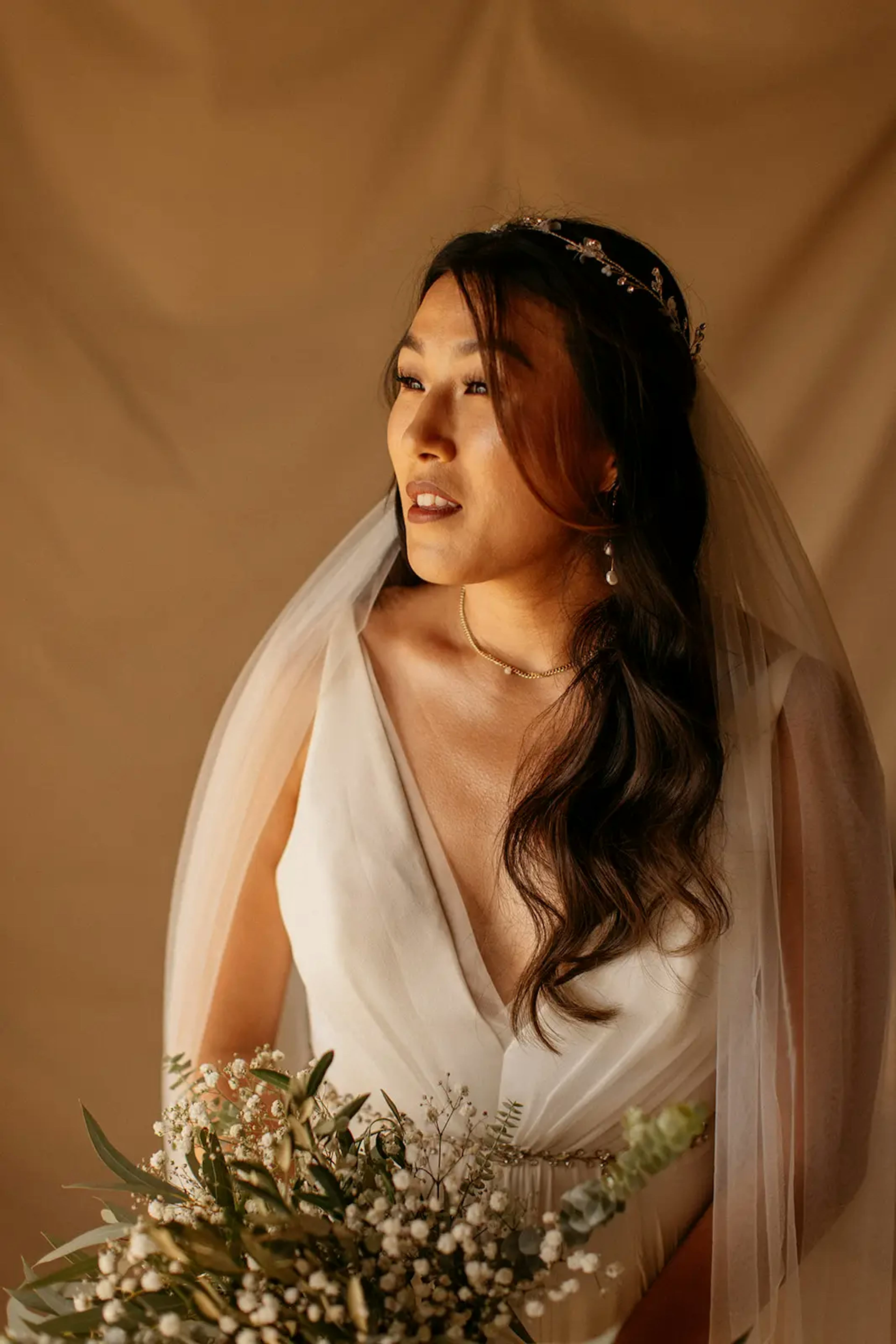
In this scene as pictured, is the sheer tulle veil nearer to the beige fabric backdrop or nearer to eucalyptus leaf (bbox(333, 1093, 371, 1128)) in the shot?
eucalyptus leaf (bbox(333, 1093, 371, 1128))

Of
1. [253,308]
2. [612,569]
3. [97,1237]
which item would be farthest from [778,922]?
[253,308]

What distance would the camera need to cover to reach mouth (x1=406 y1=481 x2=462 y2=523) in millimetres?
1716

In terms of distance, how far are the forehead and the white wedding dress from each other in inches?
20.9

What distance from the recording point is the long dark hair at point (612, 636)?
173cm

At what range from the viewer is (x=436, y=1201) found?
1.27 metres

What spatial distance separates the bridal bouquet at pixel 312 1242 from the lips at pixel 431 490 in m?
0.73

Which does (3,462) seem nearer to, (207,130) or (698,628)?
(207,130)

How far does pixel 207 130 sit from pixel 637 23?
2.90 feet

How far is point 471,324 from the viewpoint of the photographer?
1.72 metres

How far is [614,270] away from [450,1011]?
99cm

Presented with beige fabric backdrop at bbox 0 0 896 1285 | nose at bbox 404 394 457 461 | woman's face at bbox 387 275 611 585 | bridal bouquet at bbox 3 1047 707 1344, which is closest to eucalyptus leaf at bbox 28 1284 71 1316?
bridal bouquet at bbox 3 1047 707 1344

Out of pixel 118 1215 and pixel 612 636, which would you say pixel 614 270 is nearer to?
pixel 612 636

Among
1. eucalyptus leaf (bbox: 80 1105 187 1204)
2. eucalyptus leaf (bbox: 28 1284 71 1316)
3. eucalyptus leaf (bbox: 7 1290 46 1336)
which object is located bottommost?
eucalyptus leaf (bbox: 7 1290 46 1336)

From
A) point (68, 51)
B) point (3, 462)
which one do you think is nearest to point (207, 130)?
point (68, 51)
